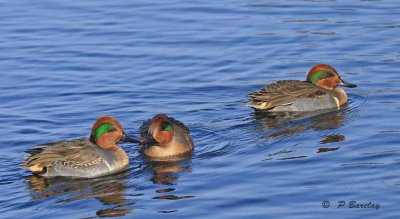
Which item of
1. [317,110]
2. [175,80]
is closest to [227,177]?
[317,110]

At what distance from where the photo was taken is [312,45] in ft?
67.6

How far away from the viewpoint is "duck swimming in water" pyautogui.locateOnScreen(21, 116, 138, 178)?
14531 mm

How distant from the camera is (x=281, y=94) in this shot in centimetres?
1745

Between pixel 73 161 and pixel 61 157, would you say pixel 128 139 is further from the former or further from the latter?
pixel 61 157

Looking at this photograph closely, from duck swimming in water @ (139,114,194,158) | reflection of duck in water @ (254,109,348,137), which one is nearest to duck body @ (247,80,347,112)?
reflection of duck in water @ (254,109,348,137)

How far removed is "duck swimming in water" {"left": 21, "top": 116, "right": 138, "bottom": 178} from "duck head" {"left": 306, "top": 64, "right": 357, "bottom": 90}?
4.07 m

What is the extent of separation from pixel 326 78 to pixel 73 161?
5.01 meters

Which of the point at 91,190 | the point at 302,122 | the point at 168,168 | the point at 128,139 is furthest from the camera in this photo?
the point at 302,122

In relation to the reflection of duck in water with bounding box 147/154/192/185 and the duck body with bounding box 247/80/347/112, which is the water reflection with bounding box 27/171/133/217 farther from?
the duck body with bounding box 247/80/347/112

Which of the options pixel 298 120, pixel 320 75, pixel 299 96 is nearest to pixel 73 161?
pixel 298 120

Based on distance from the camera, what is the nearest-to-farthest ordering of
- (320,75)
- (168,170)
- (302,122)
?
(168,170)
(302,122)
(320,75)

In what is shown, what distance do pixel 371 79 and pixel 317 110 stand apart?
1.51 meters

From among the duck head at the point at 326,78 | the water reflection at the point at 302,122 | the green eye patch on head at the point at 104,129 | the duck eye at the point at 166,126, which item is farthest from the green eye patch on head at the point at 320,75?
the green eye patch on head at the point at 104,129

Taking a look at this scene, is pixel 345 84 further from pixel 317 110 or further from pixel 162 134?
pixel 162 134
